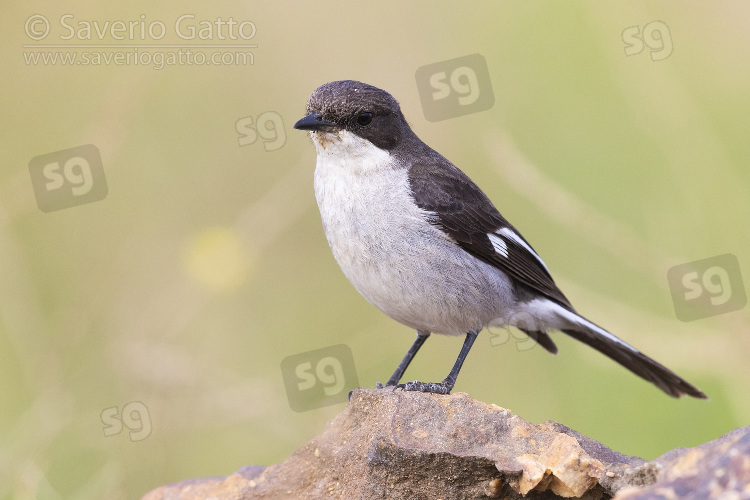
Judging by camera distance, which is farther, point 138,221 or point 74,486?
point 138,221

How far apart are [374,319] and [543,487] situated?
356 centimetres

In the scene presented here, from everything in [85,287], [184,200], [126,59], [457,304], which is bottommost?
[457,304]

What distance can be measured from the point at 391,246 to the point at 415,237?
0.17m

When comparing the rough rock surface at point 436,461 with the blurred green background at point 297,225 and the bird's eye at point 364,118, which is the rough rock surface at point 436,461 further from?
the bird's eye at point 364,118

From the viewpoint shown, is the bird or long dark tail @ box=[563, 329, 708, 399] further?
long dark tail @ box=[563, 329, 708, 399]

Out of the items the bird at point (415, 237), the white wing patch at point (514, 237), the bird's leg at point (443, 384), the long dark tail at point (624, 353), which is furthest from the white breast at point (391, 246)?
the long dark tail at point (624, 353)

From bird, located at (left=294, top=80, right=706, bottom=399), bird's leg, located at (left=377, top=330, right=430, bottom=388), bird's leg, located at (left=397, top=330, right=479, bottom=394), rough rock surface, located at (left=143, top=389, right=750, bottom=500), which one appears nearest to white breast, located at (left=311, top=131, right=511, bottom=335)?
bird, located at (left=294, top=80, right=706, bottom=399)

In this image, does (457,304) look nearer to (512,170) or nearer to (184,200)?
(512,170)

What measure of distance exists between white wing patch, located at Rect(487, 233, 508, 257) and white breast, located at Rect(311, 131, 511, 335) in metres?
0.16

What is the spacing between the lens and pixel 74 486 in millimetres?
5527

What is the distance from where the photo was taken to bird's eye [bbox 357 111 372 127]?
18.2ft

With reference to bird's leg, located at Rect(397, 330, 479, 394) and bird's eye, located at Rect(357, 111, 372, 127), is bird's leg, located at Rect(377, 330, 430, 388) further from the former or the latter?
bird's eye, located at Rect(357, 111, 372, 127)

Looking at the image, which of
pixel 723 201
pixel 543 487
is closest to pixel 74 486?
pixel 543 487

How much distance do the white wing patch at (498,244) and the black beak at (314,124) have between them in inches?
47.8
